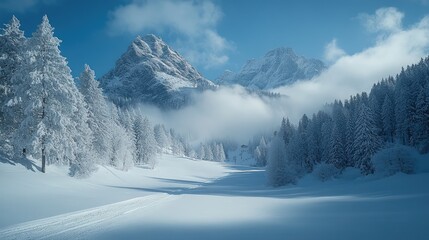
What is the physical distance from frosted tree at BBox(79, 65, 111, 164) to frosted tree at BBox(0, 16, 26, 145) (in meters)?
15.6

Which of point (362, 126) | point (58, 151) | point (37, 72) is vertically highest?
point (37, 72)

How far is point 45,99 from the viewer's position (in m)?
28.2

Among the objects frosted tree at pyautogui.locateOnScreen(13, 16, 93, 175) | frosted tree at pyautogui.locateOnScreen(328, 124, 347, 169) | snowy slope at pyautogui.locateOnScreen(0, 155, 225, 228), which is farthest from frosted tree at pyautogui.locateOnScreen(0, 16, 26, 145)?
frosted tree at pyautogui.locateOnScreen(328, 124, 347, 169)

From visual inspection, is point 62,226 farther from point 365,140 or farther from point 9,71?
point 365,140

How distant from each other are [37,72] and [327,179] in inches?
1978

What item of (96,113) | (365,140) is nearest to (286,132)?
(365,140)

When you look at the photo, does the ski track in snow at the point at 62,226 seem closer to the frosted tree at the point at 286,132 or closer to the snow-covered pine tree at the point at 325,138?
the snow-covered pine tree at the point at 325,138

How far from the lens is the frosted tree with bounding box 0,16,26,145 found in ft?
91.1

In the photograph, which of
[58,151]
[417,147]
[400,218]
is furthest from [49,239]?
[417,147]

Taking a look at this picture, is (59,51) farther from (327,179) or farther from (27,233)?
(327,179)

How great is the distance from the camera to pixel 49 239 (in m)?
10.8

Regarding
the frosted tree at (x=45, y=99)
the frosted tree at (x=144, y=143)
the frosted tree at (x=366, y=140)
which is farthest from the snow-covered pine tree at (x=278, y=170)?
the frosted tree at (x=45, y=99)

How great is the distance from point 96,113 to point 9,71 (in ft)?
58.4

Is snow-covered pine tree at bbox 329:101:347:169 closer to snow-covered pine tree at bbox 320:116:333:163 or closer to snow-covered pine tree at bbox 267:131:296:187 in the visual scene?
snow-covered pine tree at bbox 320:116:333:163
